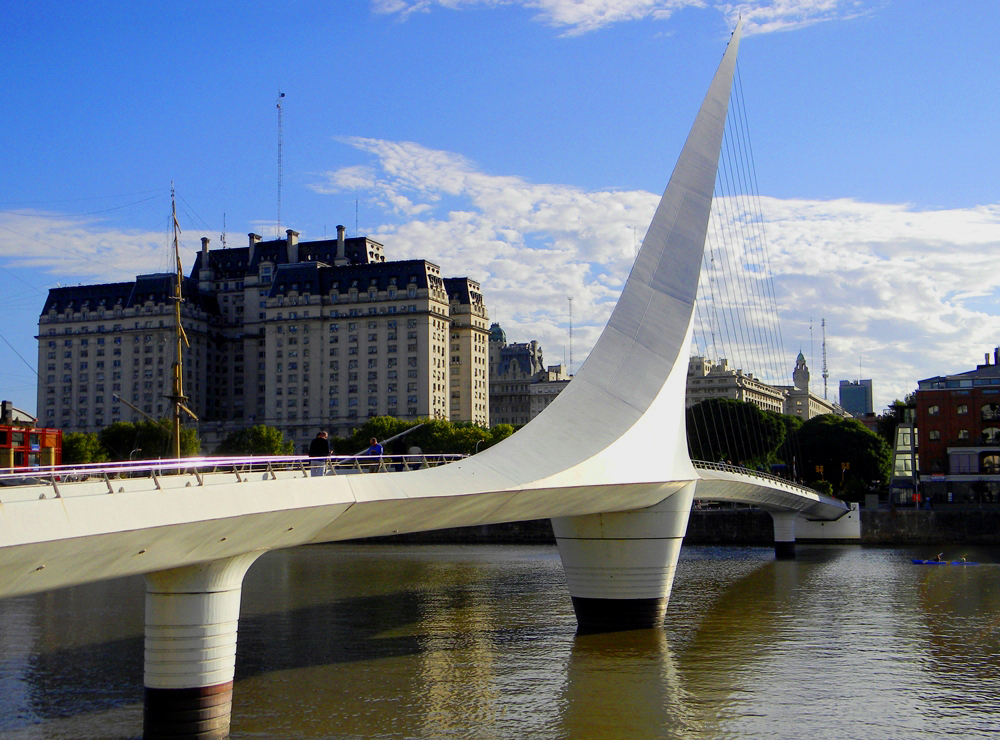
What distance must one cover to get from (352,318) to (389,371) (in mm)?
6708

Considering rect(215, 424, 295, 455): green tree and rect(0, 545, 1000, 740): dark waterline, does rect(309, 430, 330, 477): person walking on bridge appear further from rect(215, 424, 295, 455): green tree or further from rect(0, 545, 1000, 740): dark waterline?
rect(215, 424, 295, 455): green tree

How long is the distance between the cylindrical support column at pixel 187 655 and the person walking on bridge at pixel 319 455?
2070mm

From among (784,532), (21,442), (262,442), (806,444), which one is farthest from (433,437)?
(21,442)

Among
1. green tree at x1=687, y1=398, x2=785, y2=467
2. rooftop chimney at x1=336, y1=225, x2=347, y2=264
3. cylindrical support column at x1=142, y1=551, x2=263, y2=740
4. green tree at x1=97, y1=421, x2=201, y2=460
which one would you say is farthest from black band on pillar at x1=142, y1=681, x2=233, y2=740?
rooftop chimney at x1=336, y1=225, x2=347, y2=264

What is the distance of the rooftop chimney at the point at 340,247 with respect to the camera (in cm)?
11900

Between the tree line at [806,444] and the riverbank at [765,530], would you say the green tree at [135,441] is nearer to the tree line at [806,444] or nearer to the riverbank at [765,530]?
the riverbank at [765,530]

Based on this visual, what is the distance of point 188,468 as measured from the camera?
1714 cm

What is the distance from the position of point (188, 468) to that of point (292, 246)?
355 feet

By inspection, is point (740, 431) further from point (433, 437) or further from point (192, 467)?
point (192, 467)

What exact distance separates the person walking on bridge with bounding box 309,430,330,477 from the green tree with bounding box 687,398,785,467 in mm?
67229

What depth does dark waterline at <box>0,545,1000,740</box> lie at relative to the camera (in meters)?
18.0

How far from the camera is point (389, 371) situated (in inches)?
4318

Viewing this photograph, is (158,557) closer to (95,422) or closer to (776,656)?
(776,656)

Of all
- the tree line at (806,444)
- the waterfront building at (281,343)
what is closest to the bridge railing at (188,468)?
the tree line at (806,444)
